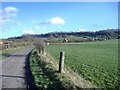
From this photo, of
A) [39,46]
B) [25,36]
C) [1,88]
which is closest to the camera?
[1,88]

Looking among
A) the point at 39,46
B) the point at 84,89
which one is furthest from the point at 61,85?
the point at 39,46

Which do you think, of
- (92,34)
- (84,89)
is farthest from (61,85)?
(92,34)

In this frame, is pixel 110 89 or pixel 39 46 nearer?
pixel 110 89

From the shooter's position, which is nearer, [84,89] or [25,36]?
[84,89]

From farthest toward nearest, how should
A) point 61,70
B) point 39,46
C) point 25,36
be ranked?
point 25,36 → point 39,46 → point 61,70

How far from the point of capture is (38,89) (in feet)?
42.2

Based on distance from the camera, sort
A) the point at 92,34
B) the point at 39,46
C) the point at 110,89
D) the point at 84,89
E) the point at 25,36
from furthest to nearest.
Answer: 1. the point at 92,34
2. the point at 25,36
3. the point at 39,46
4. the point at 110,89
5. the point at 84,89

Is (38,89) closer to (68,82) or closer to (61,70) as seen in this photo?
(68,82)

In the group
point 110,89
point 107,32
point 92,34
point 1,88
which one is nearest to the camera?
point 110,89

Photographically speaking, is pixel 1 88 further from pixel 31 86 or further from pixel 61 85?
pixel 61 85

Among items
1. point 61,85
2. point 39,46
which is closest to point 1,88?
point 61,85

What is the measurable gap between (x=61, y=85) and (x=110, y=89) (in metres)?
2.00

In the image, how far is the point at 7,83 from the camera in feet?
49.6

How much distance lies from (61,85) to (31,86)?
1858 mm
